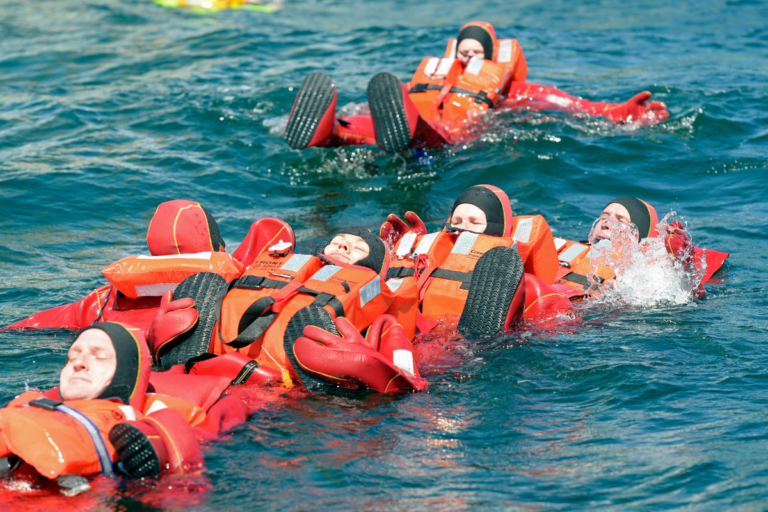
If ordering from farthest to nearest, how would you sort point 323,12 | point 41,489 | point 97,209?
point 323,12 → point 97,209 → point 41,489

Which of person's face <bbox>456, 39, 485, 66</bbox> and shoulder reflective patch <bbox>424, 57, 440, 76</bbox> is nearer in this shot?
shoulder reflective patch <bbox>424, 57, 440, 76</bbox>

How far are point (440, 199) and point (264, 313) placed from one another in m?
5.07

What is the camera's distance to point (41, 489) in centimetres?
425

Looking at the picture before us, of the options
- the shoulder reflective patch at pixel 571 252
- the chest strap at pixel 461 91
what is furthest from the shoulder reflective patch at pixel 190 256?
the chest strap at pixel 461 91

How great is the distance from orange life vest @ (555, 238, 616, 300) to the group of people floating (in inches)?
0.7

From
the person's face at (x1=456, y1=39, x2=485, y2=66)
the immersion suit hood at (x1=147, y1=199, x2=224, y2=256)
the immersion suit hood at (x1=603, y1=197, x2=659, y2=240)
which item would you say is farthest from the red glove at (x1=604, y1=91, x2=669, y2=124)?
the immersion suit hood at (x1=147, y1=199, x2=224, y2=256)

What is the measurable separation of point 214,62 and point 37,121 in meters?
4.58

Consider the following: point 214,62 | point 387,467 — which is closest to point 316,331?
point 387,467

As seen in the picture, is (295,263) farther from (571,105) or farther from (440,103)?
(571,105)

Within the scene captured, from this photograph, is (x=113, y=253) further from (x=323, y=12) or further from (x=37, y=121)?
(x=323, y=12)

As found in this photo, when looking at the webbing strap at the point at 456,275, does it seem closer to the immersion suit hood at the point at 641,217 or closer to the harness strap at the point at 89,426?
the immersion suit hood at the point at 641,217

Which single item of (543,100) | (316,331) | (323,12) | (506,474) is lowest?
(506,474)

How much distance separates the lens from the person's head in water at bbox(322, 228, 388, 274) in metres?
6.33

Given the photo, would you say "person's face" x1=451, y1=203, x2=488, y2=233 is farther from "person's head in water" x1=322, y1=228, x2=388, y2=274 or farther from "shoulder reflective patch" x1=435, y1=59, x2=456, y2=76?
"shoulder reflective patch" x1=435, y1=59, x2=456, y2=76
